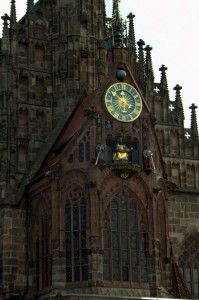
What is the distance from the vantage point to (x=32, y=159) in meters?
51.4

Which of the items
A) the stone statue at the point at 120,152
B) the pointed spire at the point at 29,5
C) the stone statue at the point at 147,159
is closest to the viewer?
the stone statue at the point at 120,152

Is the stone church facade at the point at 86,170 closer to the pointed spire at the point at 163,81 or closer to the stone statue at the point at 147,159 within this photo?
the stone statue at the point at 147,159

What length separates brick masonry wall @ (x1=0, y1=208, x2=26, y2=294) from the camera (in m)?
48.4

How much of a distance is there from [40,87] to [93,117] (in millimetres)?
6699

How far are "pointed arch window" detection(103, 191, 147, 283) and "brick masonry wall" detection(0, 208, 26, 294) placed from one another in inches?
195

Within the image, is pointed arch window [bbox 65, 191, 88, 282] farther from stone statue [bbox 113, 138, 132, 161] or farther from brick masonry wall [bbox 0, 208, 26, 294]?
brick masonry wall [bbox 0, 208, 26, 294]

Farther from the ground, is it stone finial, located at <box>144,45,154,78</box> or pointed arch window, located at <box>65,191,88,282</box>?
stone finial, located at <box>144,45,154,78</box>

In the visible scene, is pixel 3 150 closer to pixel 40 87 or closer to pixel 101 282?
pixel 40 87

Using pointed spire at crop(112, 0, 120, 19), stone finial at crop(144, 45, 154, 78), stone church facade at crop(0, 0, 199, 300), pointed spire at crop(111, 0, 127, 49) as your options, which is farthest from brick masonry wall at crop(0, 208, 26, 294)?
stone finial at crop(144, 45, 154, 78)

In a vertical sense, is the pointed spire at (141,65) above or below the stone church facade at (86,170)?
above

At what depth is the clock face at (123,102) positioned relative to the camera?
48.5 metres

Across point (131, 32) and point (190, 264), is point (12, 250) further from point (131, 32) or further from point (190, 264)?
point (131, 32)

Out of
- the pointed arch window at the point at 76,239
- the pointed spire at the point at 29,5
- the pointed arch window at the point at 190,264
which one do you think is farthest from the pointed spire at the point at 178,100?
the pointed arch window at the point at 76,239

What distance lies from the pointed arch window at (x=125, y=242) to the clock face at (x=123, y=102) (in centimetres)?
413
